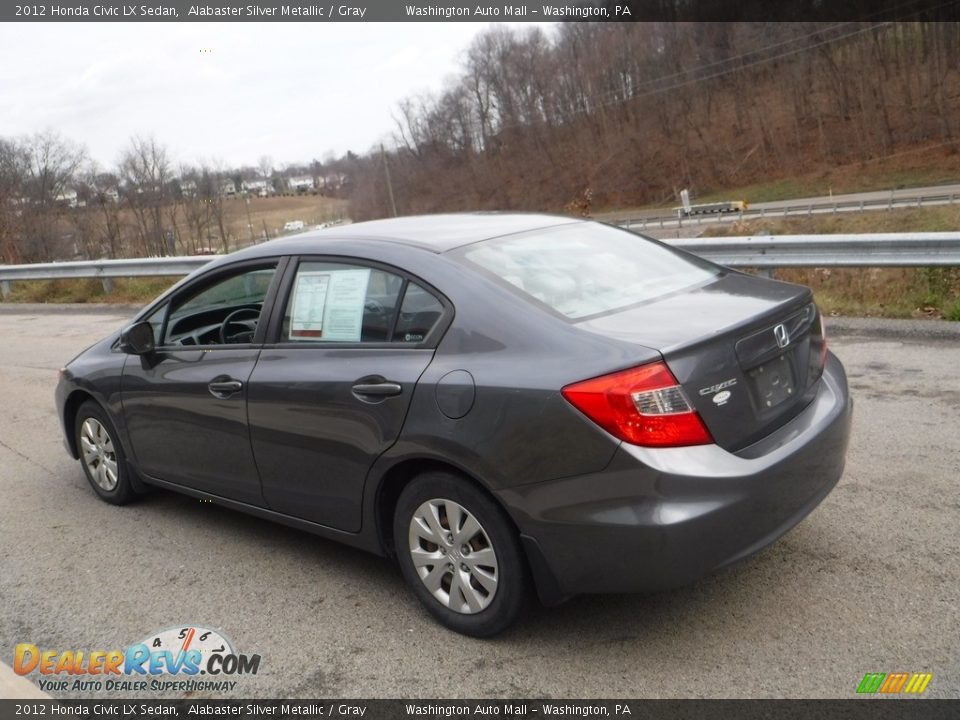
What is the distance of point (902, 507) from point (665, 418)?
6.24 ft

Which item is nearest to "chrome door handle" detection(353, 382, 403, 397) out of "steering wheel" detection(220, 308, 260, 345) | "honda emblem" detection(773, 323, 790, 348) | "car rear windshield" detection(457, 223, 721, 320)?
"car rear windshield" detection(457, 223, 721, 320)

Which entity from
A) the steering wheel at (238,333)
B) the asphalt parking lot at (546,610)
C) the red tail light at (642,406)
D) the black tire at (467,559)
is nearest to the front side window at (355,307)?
the steering wheel at (238,333)

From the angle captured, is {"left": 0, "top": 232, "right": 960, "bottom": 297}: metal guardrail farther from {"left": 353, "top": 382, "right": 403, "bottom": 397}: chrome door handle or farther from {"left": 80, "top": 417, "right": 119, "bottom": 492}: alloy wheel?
{"left": 353, "top": 382, "right": 403, "bottom": 397}: chrome door handle

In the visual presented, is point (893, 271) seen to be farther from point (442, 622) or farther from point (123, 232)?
point (123, 232)

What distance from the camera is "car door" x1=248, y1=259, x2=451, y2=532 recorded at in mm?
3586

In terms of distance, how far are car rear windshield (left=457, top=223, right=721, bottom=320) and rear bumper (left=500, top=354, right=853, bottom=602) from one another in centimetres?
72

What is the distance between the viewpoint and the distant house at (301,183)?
28.2 meters

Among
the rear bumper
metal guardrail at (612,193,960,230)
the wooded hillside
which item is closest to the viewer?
the rear bumper

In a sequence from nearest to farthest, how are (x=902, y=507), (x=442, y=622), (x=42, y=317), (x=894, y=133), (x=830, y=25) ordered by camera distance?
(x=442, y=622), (x=902, y=507), (x=42, y=317), (x=894, y=133), (x=830, y=25)

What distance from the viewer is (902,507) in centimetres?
421

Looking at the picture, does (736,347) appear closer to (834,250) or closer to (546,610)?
(546,610)

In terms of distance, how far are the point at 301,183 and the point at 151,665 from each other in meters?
26.4

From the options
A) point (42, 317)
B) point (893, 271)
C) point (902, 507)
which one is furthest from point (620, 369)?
point (42, 317)

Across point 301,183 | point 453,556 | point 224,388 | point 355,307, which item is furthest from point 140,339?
point 301,183
